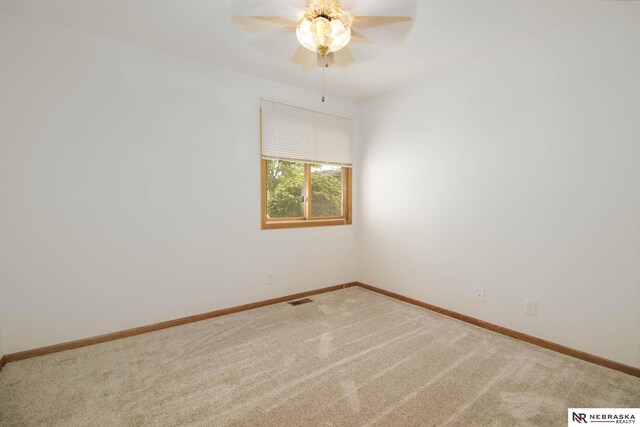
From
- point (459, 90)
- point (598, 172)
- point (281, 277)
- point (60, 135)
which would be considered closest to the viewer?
point (598, 172)

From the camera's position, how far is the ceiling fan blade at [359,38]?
90.6 inches

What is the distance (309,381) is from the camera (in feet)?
6.60

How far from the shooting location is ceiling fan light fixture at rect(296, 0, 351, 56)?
1922mm

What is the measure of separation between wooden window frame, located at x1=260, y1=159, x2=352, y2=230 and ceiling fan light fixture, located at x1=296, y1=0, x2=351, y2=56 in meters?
1.64

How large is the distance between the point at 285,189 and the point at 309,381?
7.36 feet

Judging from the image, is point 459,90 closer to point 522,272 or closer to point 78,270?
point 522,272

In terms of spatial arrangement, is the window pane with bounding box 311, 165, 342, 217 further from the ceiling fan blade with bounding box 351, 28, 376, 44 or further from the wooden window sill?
the ceiling fan blade with bounding box 351, 28, 376, 44

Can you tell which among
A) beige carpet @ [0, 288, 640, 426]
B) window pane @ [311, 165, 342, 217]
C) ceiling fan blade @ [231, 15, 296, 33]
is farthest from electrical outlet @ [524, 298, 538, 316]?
ceiling fan blade @ [231, 15, 296, 33]

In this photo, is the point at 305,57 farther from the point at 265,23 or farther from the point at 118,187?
the point at 118,187

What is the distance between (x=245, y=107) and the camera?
3.28 m

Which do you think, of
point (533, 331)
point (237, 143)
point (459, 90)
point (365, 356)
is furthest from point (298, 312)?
point (459, 90)

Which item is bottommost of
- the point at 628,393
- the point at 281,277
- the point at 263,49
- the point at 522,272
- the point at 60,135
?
the point at 628,393

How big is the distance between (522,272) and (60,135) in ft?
13.0

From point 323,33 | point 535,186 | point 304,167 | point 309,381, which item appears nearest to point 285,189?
point 304,167
